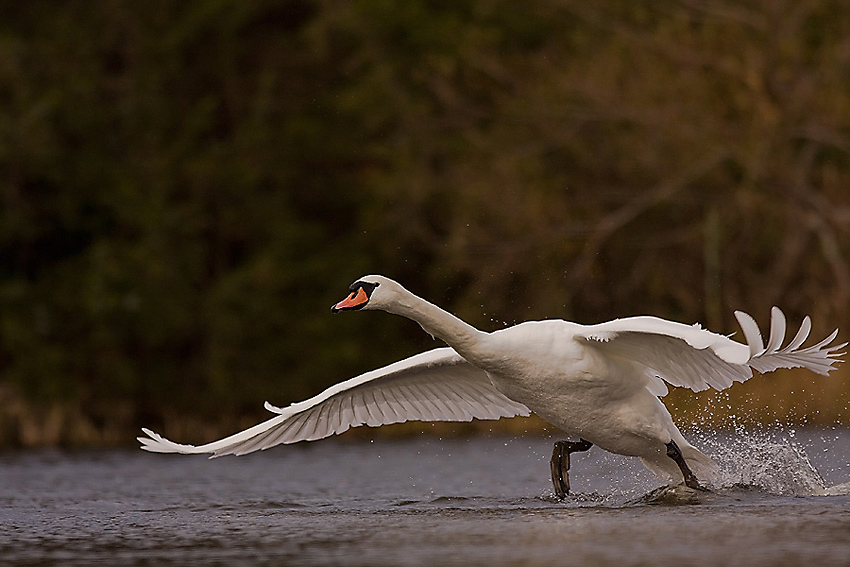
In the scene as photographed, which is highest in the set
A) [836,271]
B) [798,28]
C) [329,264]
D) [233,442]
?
[798,28]

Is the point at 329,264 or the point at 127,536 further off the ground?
the point at 329,264

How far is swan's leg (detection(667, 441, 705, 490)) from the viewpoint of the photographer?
1047 cm

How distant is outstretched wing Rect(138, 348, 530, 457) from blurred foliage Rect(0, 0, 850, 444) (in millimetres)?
10862

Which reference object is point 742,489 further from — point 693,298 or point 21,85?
point 21,85

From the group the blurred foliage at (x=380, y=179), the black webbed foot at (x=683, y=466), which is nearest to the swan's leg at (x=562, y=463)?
the black webbed foot at (x=683, y=466)

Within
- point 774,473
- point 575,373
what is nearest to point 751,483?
point 774,473

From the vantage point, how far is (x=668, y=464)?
10852 mm

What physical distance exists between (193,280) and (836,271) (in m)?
10.7

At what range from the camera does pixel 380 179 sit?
2861 cm

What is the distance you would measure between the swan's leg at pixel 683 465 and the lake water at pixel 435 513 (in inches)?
4.7

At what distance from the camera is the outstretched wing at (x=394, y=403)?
10773mm

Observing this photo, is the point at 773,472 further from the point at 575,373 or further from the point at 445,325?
the point at 445,325

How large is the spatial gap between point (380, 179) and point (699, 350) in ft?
63.4

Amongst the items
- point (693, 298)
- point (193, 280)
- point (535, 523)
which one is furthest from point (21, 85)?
point (535, 523)
